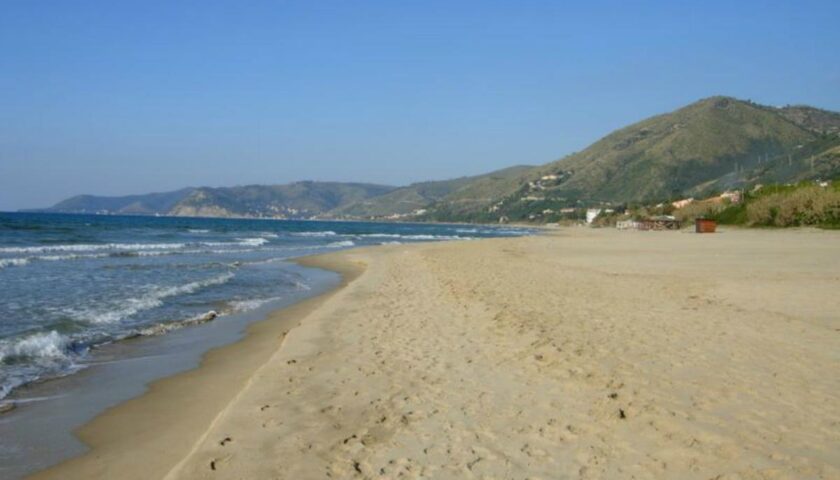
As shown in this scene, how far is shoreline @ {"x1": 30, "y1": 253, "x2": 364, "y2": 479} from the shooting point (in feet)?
16.1

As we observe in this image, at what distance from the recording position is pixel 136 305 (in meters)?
13.7

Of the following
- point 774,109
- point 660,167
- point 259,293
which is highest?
point 774,109

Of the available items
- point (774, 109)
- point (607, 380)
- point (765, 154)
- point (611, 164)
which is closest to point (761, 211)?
point (607, 380)

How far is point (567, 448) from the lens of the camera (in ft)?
15.5

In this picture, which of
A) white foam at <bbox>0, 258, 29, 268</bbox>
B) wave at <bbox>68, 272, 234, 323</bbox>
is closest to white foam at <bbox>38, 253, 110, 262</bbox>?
white foam at <bbox>0, 258, 29, 268</bbox>

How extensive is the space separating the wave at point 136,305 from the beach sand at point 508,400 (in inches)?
116

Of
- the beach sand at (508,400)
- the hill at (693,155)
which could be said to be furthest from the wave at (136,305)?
the hill at (693,155)

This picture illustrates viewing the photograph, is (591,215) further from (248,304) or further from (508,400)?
(508,400)

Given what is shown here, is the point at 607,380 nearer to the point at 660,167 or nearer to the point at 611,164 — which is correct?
the point at 660,167

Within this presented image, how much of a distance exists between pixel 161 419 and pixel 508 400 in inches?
132

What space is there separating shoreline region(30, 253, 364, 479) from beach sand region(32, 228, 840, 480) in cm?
3

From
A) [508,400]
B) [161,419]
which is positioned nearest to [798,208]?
[508,400]

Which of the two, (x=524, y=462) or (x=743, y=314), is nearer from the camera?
(x=524, y=462)

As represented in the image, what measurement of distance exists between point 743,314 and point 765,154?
147 metres
